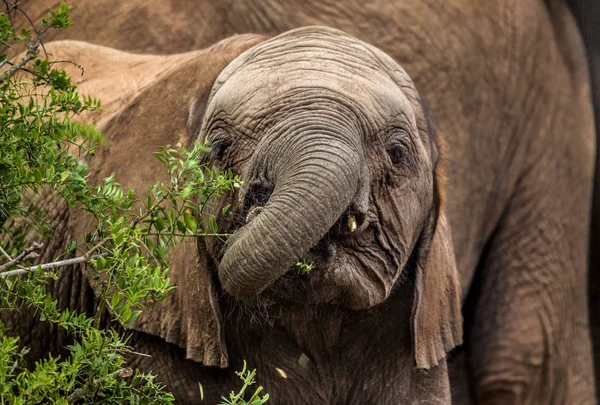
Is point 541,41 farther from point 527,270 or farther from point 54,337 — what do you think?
point 54,337

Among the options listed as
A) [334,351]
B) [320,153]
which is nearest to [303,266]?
[320,153]

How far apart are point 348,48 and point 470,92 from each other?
7.55ft

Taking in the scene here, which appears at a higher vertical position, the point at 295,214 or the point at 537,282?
the point at 295,214

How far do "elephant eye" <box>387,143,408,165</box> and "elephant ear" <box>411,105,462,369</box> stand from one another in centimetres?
27

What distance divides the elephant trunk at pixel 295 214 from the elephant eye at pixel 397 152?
1.18 ft

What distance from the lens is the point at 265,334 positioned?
375cm

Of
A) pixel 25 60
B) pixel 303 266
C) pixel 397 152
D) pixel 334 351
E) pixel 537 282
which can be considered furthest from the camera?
pixel 537 282

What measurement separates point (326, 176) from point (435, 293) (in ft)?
2.96

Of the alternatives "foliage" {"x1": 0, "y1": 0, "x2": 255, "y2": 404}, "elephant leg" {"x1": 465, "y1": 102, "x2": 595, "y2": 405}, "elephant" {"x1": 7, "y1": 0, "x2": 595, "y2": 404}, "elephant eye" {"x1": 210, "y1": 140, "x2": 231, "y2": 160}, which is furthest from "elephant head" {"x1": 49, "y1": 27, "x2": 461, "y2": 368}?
"elephant leg" {"x1": 465, "y1": 102, "x2": 595, "y2": 405}

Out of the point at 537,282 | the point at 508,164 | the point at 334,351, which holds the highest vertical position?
the point at 334,351

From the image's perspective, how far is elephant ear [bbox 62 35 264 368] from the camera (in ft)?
12.0

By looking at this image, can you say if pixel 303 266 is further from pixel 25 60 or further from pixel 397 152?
pixel 25 60

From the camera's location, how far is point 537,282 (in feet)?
19.8

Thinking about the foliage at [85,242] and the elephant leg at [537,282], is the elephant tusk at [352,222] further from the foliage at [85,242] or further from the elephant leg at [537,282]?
the elephant leg at [537,282]
